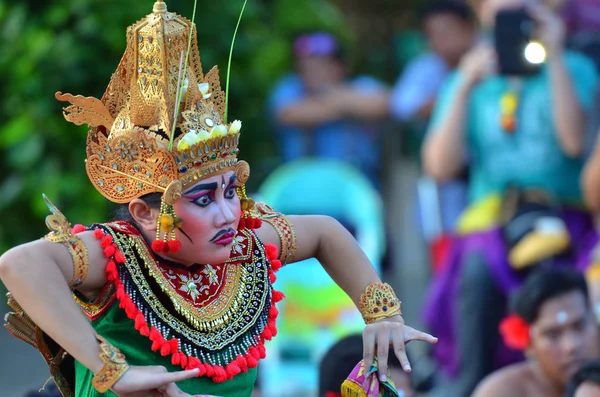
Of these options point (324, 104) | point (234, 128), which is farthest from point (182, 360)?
point (324, 104)

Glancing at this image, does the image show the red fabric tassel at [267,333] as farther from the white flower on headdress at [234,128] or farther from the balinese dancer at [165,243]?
the white flower on headdress at [234,128]

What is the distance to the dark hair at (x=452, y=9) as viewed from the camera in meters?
7.57

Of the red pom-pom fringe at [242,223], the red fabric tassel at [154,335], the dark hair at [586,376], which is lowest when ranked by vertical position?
the red fabric tassel at [154,335]

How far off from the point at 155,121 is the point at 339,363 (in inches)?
61.2

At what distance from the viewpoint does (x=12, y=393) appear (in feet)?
24.4

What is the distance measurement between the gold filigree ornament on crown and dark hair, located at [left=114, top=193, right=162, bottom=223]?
0.11 ft

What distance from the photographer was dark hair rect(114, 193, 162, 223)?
3.17m

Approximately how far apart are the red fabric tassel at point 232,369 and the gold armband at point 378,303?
14.6 inches

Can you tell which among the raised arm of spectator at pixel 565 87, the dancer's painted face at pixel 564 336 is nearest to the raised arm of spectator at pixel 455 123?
the raised arm of spectator at pixel 565 87

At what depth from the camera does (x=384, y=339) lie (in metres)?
3.28

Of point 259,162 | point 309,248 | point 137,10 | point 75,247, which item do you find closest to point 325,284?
point 259,162

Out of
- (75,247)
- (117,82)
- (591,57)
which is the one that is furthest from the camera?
(591,57)

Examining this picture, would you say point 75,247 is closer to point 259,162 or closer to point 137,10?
point 137,10

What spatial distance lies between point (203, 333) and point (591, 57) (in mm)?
3463
